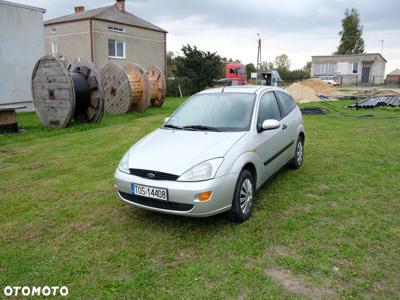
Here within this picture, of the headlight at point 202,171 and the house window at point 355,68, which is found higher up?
the house window at point 355,68

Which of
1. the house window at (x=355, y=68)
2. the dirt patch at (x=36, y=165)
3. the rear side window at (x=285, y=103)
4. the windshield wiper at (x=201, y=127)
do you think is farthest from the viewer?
the house window at (x=355, y=68)

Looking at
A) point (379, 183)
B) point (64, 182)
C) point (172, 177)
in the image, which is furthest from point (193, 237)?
point (379, 183)

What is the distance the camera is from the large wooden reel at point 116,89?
46.4ft

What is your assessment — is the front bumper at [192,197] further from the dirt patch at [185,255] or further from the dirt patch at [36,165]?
the dirt patch at [36,165]

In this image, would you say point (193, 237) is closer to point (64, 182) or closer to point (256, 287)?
point (256, 287)

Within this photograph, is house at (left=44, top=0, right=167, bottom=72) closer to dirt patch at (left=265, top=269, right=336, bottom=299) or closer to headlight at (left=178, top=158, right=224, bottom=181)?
headlight at (left=178, top=158, right=224, bottom=181)

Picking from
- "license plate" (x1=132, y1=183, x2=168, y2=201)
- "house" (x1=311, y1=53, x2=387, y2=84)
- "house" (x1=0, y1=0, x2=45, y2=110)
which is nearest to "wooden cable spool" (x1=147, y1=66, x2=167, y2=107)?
"house" (x1=0, y1=0, x2=45, y2=110)

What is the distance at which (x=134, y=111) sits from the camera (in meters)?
15.9

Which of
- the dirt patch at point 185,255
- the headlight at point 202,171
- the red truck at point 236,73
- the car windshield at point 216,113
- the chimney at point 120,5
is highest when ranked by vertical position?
the chimney at point 120,5

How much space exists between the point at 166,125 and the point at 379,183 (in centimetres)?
354

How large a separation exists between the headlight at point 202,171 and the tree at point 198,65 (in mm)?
25597

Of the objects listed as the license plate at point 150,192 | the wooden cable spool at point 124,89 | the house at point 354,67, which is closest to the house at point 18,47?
the wooden cable spool at point 124,89

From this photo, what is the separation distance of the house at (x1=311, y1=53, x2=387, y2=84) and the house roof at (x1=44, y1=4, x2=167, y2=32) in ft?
92.5

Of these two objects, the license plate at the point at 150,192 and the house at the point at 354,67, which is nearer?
the license plate at the point at 150,192
